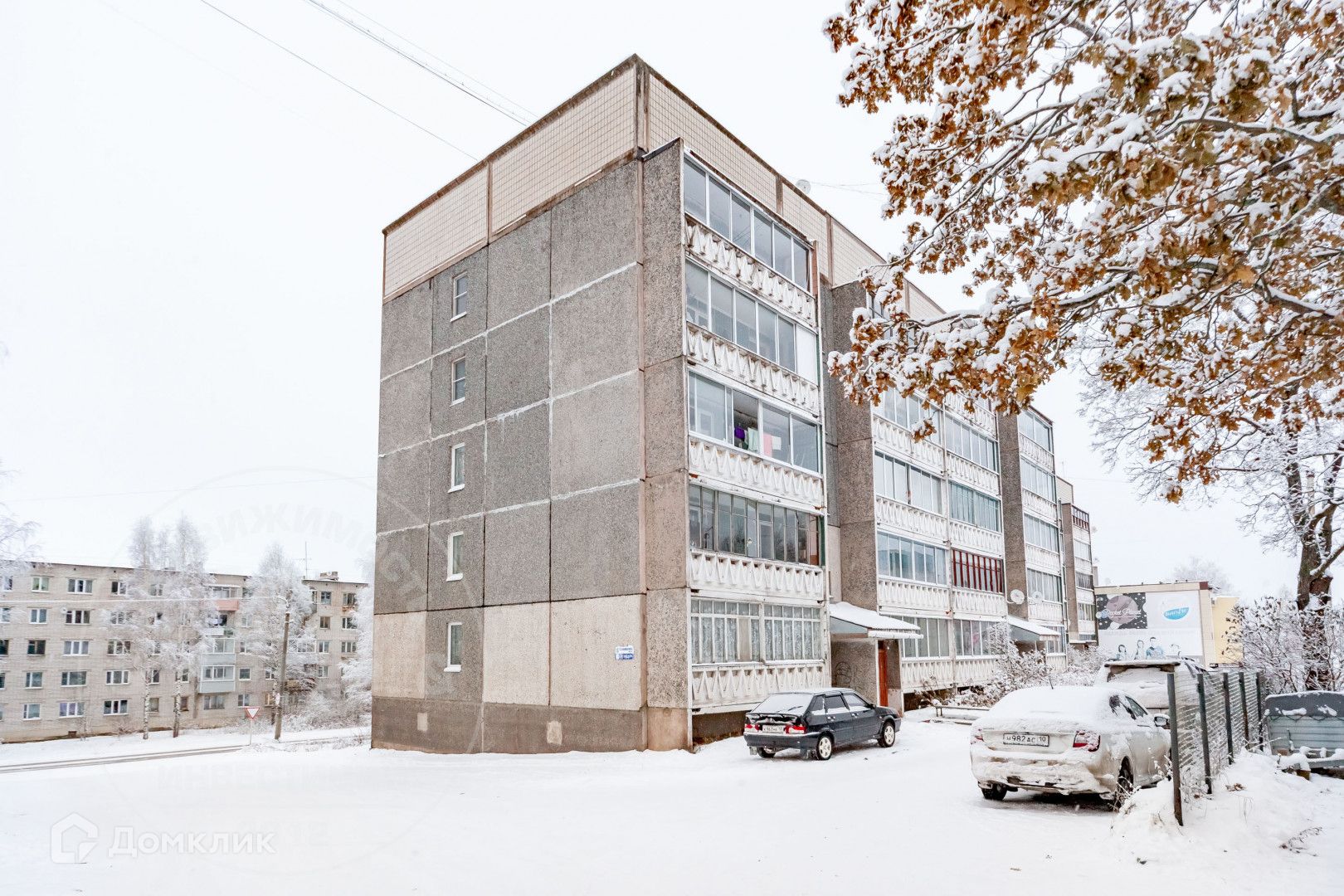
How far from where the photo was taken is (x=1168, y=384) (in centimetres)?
977

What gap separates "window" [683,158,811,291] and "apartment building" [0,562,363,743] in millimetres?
46691

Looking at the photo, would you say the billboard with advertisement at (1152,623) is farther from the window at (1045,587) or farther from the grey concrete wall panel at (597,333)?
the grey concrete wall panel at (597,333)

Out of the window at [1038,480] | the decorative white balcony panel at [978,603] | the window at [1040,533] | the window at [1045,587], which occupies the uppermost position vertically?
the window at [1038,480]

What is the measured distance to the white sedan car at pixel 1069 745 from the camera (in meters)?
10.9

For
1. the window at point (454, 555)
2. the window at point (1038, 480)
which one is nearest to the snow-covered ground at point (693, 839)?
the window at point (454, 555)

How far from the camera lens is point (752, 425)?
24312 millimetres

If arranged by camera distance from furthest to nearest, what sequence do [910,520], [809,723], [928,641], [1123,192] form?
[910,520]
[928,641]
[809,723]
[1123,192]

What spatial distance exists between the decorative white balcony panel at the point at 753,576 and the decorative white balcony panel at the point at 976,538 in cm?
1209

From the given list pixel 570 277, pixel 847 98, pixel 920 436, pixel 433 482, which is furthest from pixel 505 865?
pixel 433 482

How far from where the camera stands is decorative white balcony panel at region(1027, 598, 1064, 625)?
4362 centimetres

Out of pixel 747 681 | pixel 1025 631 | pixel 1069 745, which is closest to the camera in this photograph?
pixel 1069 745

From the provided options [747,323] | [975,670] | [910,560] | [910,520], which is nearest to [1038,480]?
[975,670]

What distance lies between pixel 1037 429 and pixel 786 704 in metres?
34.7

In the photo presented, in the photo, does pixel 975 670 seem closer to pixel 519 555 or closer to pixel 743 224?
pixel 519 555
